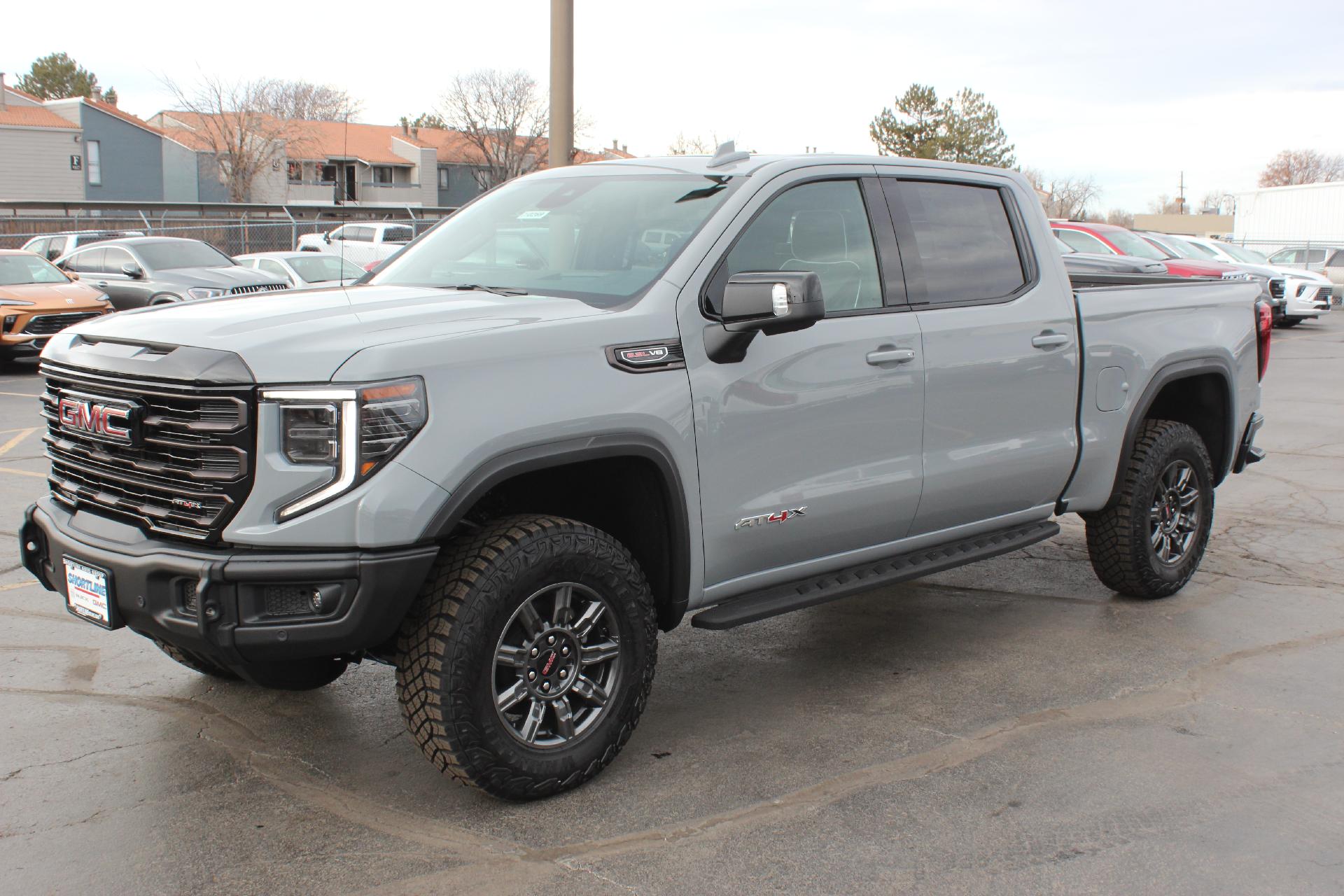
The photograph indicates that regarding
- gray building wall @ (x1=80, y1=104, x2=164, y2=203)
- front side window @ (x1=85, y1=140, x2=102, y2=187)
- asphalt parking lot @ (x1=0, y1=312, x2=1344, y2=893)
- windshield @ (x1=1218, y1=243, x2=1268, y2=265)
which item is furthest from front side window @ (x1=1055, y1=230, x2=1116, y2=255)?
front side window @ (x1=85, y1=140, x2=102, y2=187)

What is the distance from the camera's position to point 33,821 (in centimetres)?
366

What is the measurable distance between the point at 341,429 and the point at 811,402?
170 cm

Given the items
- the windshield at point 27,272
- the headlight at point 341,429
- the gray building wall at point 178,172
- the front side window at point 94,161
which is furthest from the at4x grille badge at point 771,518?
the gray building wall at point 178,172

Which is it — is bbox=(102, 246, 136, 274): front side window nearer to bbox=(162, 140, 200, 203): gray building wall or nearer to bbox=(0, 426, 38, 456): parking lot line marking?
bbox=(0, 426, 38, 456): parking lot line marking

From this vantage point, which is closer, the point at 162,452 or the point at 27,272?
the point at 162,452

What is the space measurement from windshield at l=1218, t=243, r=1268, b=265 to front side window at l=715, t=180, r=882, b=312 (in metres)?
22.3

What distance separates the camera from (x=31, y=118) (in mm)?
55656

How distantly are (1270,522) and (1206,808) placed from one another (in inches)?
182

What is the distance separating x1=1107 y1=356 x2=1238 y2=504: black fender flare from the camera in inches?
224

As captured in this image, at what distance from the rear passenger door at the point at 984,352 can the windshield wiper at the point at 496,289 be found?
1536 millimetres

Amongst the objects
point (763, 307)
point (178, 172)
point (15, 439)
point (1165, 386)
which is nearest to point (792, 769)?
point (763, 307)

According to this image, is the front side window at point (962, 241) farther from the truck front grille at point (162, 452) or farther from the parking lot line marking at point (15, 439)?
the parking lot line marking at point (15, 439)

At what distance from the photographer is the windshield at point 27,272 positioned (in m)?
16.3

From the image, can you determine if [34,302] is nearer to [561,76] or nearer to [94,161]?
[561,76]
